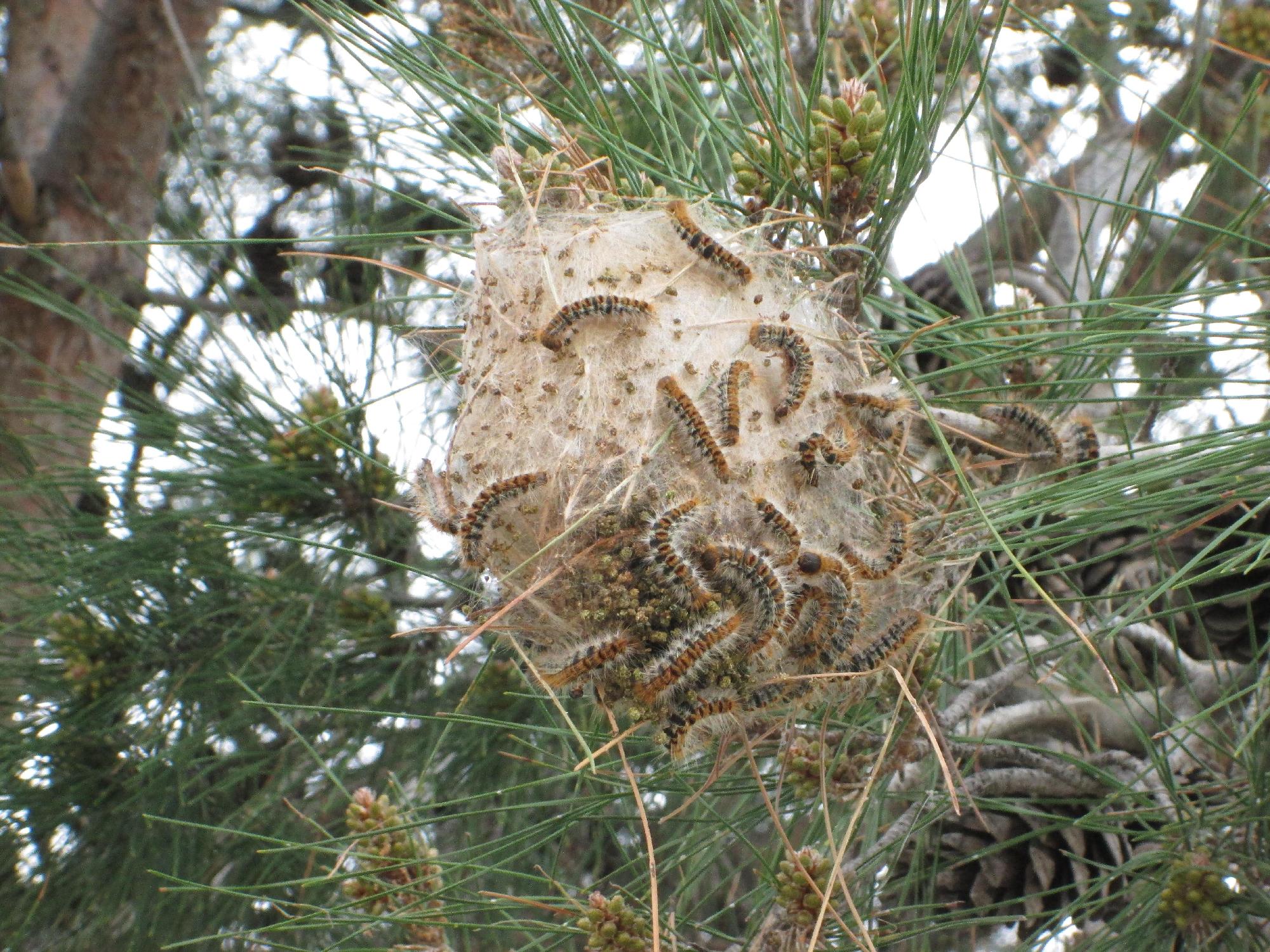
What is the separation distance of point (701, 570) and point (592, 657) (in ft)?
0.61

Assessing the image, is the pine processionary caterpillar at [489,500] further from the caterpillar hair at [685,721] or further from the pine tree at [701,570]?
the caterpillar hair at [685,721]

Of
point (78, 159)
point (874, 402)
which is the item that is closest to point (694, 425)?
point (874, 402)

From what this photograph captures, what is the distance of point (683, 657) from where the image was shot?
1.43m

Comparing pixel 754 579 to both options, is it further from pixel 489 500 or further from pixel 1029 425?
pixel 1029 425

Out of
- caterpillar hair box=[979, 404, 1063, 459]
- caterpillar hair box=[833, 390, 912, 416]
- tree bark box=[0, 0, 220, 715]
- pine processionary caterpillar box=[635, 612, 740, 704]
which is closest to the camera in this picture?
pine processionary caterpillar box=[635, 612, 740, 704]

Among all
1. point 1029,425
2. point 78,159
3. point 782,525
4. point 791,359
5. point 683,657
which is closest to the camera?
point 683,657

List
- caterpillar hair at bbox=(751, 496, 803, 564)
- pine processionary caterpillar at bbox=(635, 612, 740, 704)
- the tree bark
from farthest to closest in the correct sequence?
1. the tree bark
2. caterpillar hair at bbox=(751, 496, 803, 564)
3. pine processionary caterpillar at bbox=(635, 612, 740, 704)

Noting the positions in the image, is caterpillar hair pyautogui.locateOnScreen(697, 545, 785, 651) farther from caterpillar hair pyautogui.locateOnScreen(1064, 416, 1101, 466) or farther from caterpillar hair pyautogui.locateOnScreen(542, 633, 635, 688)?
caterpillar hair pyautogui.locateOnScreen(1064, 416, 1101, 466)

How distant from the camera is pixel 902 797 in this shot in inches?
88.6

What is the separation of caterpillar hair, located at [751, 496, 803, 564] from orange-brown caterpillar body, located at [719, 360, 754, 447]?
11cm

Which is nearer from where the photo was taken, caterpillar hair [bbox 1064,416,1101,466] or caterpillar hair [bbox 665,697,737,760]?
caterpillar hair [bbox 665,697,737,760]

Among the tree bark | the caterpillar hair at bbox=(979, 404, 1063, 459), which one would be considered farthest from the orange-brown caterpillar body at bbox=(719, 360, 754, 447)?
the tree bark

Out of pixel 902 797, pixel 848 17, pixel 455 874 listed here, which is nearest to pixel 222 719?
pixel 455 874

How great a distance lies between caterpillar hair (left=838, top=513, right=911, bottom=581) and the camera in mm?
1602
